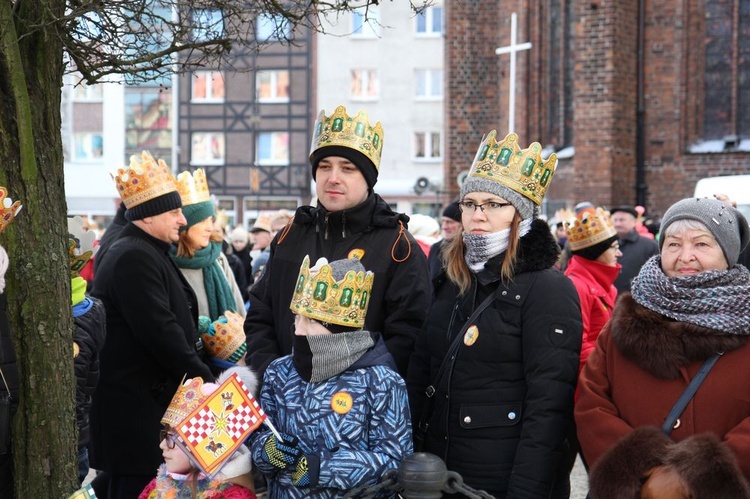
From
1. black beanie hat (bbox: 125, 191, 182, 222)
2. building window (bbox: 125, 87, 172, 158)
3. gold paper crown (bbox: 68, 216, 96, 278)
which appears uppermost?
building window (bbox: 125, 87, 172, 158)

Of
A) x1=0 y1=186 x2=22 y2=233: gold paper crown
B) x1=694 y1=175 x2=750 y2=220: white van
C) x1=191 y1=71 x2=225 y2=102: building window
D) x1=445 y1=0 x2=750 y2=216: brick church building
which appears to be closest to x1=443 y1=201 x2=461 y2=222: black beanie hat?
x1=694 y1=175 x2=750 y2=220: white van

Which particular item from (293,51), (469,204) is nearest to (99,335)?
(469,204)

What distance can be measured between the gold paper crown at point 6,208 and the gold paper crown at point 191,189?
249 centimetres

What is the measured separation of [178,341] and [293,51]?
41.2 metres

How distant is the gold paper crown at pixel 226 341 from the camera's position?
5.74 m

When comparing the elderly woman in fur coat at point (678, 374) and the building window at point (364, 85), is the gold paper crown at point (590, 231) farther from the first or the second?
the building window at point (364, 85)

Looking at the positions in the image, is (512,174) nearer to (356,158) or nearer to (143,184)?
(356,158)

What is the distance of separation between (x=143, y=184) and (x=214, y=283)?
1038mm

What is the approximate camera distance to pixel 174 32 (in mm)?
4355

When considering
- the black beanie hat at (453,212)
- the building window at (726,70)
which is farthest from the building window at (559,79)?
the black beanie hat at (453,212)

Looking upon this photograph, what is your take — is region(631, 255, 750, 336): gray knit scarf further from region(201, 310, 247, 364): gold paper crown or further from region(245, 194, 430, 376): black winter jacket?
region(201, 310, 247, 364): gold paper crown

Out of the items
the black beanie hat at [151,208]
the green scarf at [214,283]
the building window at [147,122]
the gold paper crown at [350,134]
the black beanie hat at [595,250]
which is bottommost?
the green scarf at [214,283]

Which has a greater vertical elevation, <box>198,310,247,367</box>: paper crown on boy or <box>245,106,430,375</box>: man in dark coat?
<box>245,106,430,375</box>: man in dark coat

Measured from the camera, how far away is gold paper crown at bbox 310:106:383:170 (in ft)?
15.3
